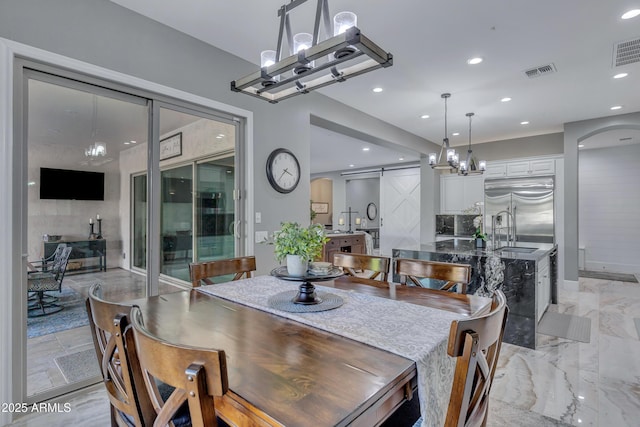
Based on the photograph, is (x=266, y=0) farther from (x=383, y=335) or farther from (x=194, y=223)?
(x=383, y=335)

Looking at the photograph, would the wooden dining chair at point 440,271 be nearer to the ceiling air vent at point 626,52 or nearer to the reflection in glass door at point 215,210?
the reflection in glass door at point 215,210

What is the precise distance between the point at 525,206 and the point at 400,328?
5.96 m

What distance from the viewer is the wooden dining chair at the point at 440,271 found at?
192 centimetres

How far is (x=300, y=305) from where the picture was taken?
1.54m

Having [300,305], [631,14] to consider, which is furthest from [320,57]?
[631,14]

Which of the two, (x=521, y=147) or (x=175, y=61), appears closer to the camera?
(x=175, y=61)

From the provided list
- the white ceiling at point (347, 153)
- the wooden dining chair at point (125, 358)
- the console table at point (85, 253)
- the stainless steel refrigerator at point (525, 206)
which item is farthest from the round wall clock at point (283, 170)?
the stainless steel refrigerator at point (525, 206)

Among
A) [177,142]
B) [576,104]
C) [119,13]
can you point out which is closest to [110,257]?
[177,142]

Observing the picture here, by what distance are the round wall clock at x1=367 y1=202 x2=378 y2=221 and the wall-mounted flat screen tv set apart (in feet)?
31.2

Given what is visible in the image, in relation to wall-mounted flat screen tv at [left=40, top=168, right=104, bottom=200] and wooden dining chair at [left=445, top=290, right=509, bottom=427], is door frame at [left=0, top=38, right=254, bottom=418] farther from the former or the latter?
wooden dining chair at [left=445, top=290, right=509, bottom=427]

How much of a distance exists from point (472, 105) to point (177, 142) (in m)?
3.92

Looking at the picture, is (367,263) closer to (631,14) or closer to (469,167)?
(631,14)

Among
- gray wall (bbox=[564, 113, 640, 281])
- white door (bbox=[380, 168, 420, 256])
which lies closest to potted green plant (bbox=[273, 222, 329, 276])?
gray wall (bbox=[564, 113, 640, 281])

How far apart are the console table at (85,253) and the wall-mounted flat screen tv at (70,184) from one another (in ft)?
1.08
